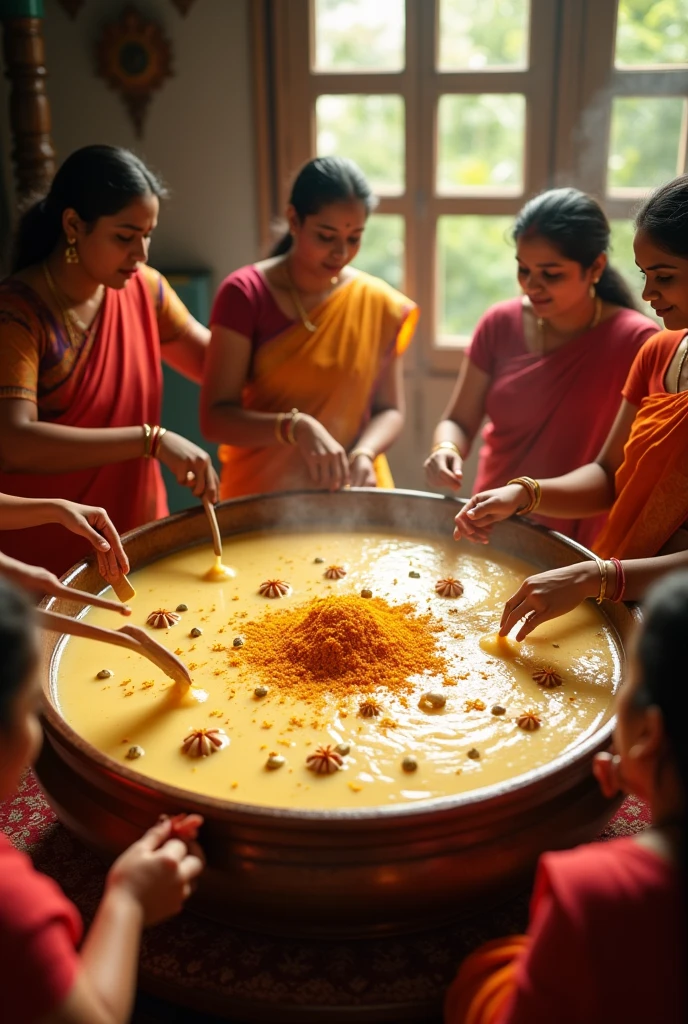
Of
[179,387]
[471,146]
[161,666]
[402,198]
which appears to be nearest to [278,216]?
[402,198]

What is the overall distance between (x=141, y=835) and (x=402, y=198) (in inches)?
139

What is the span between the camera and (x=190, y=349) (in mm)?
3311

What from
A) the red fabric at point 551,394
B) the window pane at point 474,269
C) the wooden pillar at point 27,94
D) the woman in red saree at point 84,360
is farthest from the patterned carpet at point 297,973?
the window pane at point 474,269

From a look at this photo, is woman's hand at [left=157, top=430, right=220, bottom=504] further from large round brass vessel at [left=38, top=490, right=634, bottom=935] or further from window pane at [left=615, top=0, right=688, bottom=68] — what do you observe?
window pane at [left=615, top=0, right=688, bottom=68]

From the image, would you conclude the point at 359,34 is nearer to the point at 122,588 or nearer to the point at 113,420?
the point at 113,420

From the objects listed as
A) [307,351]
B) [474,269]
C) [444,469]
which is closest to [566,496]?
[444,469]

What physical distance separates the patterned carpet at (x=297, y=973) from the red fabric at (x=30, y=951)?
48 cm

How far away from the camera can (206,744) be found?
171cm

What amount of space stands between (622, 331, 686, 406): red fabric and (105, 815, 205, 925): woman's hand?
1.62 metres

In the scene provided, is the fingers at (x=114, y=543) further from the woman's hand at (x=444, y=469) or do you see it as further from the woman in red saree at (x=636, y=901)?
the woman in red saree at (x=636, y=901)

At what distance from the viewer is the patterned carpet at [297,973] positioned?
1521 millimetres

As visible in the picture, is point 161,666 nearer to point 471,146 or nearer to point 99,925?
point 99,925

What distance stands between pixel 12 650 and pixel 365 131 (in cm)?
430

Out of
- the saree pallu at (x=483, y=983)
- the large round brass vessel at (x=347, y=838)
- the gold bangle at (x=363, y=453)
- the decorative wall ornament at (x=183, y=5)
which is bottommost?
the saree pallu at (x=483, y=983)
